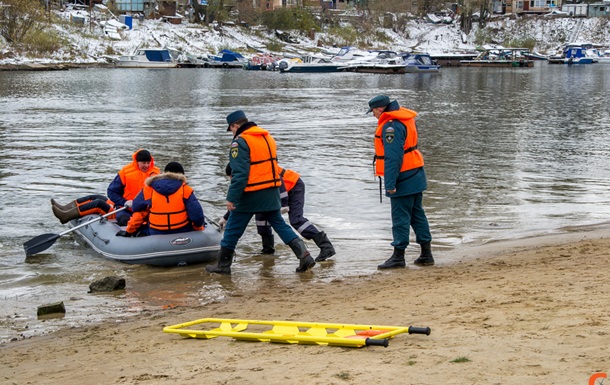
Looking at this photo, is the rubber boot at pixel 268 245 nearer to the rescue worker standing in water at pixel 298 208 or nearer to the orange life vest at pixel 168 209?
the rescue worker standing in water at pixel 298 208

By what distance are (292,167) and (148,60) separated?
211 ft

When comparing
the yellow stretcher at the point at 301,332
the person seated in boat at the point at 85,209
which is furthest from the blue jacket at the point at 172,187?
the yellow stretcher at the point at 301,332

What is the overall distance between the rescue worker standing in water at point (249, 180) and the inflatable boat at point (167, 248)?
0.70 m

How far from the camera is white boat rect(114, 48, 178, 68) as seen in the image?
80238 millimetres

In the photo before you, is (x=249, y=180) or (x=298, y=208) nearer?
(x=249, y=180)

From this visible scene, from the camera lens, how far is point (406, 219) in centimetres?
998

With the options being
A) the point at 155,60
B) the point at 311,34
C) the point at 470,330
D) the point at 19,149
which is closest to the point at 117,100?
the point at 19,149

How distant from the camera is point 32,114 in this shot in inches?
1300

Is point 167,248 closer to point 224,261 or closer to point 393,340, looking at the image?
point 224,261

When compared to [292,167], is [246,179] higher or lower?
higher

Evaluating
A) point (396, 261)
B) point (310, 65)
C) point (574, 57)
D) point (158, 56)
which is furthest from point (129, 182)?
point (574, 57)

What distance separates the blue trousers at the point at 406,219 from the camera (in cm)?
990

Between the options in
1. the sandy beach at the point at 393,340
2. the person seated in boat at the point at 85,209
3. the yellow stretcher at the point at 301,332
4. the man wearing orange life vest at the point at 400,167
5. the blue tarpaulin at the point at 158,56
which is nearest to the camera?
the sandy beach at the point at 393,340

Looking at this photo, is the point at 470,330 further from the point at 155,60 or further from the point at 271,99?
the point at 155,60
